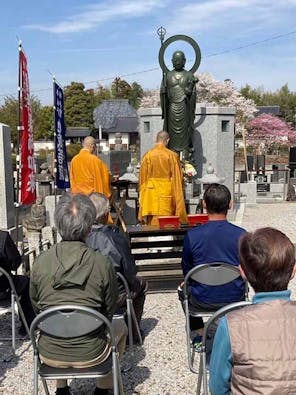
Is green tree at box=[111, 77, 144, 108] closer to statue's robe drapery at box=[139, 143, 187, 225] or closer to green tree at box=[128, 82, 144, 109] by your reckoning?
green tree at box=[128, 82, 144, 109]

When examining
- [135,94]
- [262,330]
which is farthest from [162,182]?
[135,94]

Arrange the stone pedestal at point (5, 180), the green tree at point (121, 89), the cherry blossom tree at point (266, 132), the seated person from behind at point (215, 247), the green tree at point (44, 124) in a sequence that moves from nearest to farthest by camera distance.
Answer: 1. the seated person from behind at point (215, 247)
2. the stone pedestal at point (5, 180)
3. the cherry blossom tree at point (266, 132)
4. the green tree at point (44, 124)
5. the green tree at point (121, 89)

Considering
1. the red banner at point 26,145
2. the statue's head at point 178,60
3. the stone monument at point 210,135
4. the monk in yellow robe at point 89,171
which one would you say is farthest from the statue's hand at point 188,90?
the red banner at point 26,145

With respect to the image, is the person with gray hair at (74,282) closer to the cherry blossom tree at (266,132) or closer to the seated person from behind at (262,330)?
the seated person from behind at (262,330)

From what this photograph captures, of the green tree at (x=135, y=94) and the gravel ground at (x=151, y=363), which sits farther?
the green tree at (x=135, y=94)

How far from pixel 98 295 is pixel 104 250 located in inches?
30.6

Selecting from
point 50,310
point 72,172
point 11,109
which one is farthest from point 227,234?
point 11,109

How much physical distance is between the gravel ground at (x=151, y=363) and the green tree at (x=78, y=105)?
4434 cm

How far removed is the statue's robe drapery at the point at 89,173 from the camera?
6.18 meters

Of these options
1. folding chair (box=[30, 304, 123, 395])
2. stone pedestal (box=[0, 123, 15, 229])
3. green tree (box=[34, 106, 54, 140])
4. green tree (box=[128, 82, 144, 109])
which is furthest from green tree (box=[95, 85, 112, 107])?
folding chair (box=[30, 304, 123, 395])

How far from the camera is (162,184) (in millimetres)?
6180

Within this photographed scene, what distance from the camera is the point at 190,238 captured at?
3.22 metres

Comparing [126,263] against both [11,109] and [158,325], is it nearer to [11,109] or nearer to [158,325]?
[158,325]

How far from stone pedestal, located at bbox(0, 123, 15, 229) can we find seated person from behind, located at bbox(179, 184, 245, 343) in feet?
13.2
